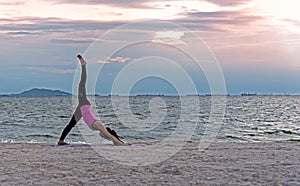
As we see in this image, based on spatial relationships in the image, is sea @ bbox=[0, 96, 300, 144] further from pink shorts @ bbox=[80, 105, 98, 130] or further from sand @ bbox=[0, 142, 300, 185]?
sand @ bbox=[0, 142, 300, 185]

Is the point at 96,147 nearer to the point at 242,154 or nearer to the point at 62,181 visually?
the point at 242,154

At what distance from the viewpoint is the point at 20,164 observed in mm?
10648

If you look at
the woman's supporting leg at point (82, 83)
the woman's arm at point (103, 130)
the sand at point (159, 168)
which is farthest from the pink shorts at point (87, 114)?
the sand at point (159, 168)

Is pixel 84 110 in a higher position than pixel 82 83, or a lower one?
lower

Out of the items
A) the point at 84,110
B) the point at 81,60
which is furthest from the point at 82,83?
the point at 84,110

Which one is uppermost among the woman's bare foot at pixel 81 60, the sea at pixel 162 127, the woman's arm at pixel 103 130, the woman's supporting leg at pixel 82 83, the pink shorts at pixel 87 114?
the woman's bare foot at pixel 81 60

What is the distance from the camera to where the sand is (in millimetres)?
8719

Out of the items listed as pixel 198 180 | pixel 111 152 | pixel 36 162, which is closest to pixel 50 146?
pixel 111 152

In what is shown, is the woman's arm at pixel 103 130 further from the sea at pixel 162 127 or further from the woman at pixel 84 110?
the sea at pixel 162 127

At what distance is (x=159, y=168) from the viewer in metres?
10.1

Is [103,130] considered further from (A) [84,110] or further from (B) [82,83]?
(B) [82,83]

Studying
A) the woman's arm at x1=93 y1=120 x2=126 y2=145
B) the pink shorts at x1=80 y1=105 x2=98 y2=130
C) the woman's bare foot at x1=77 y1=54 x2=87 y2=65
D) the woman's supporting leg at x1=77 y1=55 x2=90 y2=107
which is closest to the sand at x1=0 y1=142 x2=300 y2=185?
the woman's arm at x1=93 y1=120 x2=126 y2=145

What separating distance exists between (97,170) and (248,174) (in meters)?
2.81

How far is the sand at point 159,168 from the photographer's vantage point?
8.72 m
